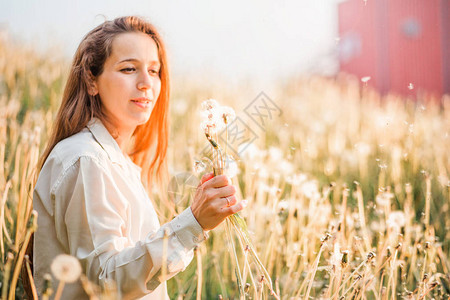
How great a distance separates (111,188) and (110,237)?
149 mm

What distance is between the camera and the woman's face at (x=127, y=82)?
151 cm

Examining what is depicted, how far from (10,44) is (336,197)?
2.47m

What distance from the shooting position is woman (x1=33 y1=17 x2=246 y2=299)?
→ 1.19 meters

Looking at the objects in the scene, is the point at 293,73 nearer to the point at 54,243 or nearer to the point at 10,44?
the point at 10,44

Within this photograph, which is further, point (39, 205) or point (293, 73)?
point (293, 73)

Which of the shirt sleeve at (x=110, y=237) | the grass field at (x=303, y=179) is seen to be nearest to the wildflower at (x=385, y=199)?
the grass field at (x=303, y=179)

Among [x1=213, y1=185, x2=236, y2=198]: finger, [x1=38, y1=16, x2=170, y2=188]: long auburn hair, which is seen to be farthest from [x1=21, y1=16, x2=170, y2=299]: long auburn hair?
[x1=213, y1=185, x2=236, y2=198]: finger

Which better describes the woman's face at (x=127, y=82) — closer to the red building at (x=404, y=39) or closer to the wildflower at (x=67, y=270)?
the wildflower at (x=67, y=270)

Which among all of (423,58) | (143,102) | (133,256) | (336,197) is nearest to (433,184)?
(336,197)

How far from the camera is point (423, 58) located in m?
3.45

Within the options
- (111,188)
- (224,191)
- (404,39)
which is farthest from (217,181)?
(404,39)

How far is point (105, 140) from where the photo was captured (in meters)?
1.45

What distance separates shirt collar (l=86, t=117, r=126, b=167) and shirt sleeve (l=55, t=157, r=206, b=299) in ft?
0.43

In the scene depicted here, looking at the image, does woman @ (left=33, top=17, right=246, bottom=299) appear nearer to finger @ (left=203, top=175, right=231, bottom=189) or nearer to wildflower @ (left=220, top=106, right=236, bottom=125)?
finger @ (left=203, top=175, right=231, bottom=189)
